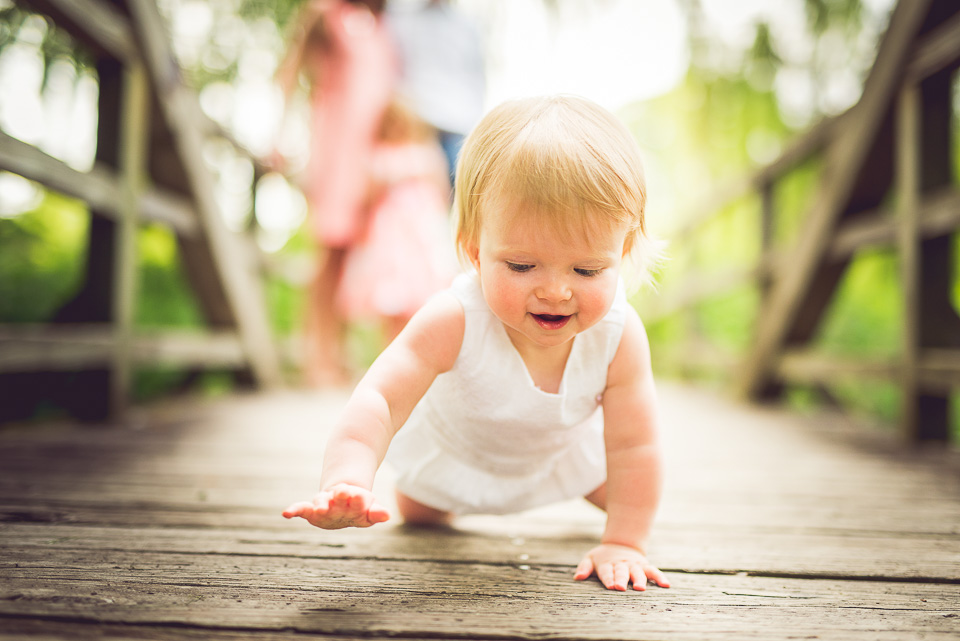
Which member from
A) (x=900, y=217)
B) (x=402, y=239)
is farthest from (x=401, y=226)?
(x=900, y=217)

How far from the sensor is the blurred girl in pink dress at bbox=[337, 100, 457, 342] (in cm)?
325

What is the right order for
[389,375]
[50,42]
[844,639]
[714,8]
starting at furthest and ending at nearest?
1. [714,8]
2. [50,42]
3. [389,375]
4. [844,639]

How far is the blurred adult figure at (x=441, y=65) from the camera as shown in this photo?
10.8 feet

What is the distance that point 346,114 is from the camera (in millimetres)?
3145

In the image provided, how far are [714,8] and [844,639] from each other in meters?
3.56

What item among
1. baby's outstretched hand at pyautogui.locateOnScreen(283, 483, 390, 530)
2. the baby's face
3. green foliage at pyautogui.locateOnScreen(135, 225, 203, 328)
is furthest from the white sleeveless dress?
green foliage at pyautogui.locateOnScreen(135, 225, 203, 328)

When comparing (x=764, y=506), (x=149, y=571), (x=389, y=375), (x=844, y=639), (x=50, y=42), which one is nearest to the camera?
(x=844, y=639)

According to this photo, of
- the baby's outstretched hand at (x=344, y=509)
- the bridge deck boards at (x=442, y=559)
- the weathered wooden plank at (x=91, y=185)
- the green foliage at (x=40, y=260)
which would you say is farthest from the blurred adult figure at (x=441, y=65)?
the baby's outstretched hand at (x=344, y=509)

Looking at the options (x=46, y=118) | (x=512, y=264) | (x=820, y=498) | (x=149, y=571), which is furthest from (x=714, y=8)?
(x=149, y=571)

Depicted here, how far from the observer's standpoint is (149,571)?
902mm

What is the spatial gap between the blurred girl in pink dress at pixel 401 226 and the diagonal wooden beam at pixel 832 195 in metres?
1.60

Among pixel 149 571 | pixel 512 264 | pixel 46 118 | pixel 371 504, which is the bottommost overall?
pixel 149 571

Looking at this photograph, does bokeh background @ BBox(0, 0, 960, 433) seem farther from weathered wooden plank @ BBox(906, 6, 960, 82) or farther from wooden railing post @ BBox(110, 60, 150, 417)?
wooden railing post @ BBox(110, 60, 150, 417)

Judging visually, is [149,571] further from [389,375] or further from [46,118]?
[46,118]
